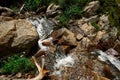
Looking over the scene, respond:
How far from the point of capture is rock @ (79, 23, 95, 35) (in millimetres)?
10461

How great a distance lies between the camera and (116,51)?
31.1 ft

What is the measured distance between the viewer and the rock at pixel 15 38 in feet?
29.9

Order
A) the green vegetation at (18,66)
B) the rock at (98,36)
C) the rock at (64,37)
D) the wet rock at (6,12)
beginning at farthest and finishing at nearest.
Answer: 1. the wet rock at (6,12)
2. the rock at (98,36)
3. the rock at (64,37)
4. the green vegetation at (18,66)

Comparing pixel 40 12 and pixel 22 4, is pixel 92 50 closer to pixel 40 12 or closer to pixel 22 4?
pixel 40 12

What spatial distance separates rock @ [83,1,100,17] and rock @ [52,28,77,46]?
1857 millimetres

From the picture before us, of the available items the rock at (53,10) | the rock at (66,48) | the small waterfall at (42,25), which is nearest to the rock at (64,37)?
the rock at (66,48)

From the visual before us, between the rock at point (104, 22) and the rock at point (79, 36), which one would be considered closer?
the rock at point (79, 36)

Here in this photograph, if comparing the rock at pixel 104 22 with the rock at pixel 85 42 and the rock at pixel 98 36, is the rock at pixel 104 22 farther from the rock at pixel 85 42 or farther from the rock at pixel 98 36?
the rock at pixel 85 42

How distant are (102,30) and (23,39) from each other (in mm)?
3287

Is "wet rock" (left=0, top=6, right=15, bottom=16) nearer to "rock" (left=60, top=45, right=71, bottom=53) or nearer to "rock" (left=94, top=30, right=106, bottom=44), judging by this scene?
"rock" (left=60, top=45, right=71, bottom=53)

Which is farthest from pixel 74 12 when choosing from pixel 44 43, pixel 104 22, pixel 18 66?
pixel 18 66

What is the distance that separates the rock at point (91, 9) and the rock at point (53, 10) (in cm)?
125

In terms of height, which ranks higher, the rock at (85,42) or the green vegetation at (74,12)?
the green vegetation at (74,12)

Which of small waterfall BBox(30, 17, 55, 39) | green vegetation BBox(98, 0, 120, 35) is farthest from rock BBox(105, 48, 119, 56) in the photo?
small waterfall BBox(30, 17, 55, 39)
